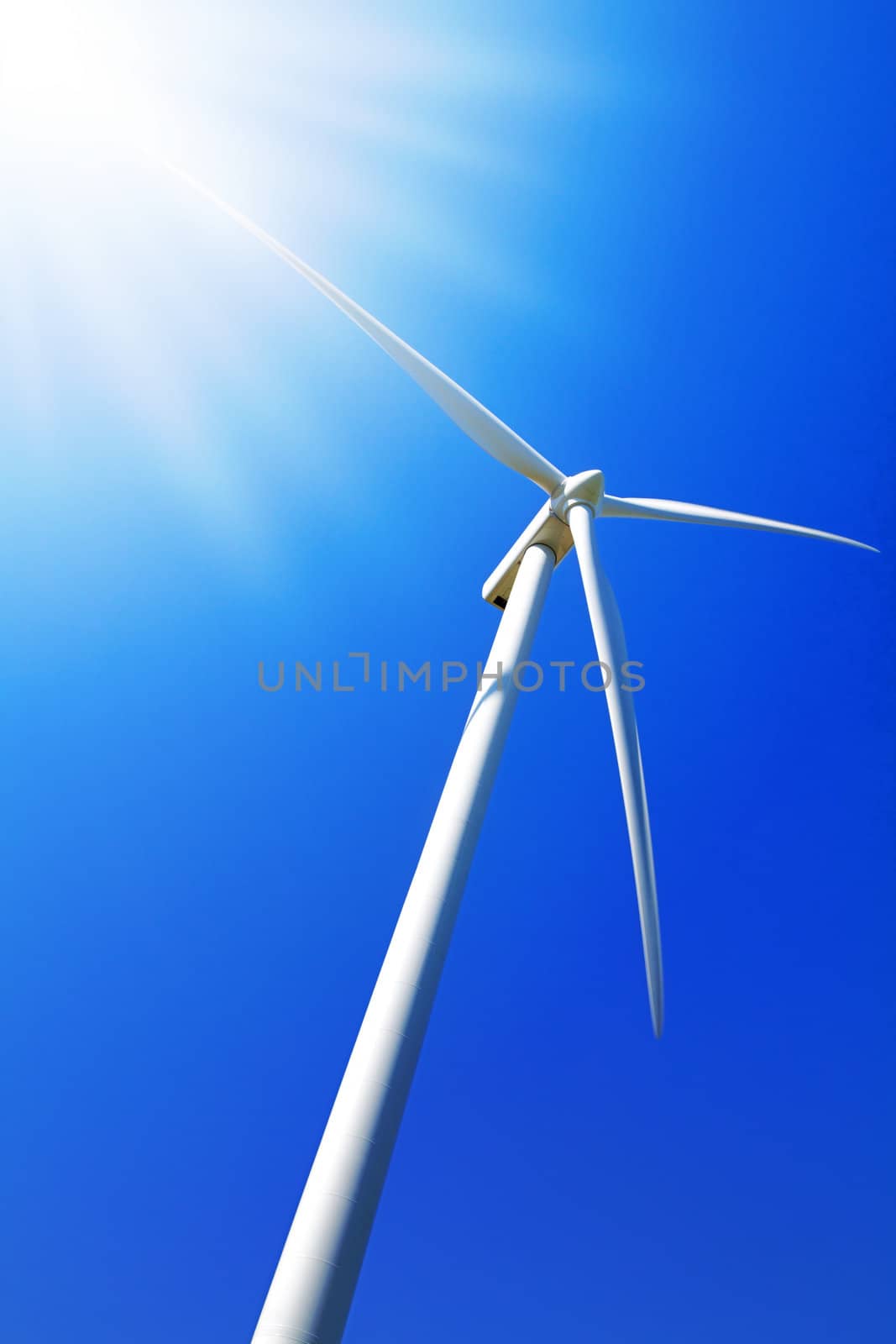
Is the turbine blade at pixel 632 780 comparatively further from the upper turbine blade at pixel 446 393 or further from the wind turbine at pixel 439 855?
the upper turbine blade at pixel 446 393

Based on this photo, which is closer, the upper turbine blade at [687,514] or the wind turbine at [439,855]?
the wind turbine at [439,855]

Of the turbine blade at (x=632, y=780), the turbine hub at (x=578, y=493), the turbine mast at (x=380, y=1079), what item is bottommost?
the turbine mast at (x=380, y=1079)

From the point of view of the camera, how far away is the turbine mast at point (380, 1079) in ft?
25.8

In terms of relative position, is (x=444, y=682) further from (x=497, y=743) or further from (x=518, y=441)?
(x=497, y=743)

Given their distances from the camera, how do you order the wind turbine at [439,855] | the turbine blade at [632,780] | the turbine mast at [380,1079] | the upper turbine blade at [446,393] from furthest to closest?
the upper turbine blade at [446,393] → the turbine blade at [632,780] → the wind turbine at [439,855] → the turbine mast at [380,1079]

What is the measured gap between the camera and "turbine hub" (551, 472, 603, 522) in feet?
59.2

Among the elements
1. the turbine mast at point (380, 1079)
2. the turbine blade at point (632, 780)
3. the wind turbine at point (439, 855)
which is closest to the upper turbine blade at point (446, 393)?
the wind turbine at point (439, 855)

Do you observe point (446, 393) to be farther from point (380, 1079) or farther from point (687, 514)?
point (380, 1079)

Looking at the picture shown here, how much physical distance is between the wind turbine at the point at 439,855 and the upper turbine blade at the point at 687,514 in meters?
0.04

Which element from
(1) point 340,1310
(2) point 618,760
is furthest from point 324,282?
(1) point 340,1310

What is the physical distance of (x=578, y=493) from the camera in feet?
59.2

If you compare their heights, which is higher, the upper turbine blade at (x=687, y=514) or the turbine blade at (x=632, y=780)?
the upper turbine blade at (x=687, y=514)

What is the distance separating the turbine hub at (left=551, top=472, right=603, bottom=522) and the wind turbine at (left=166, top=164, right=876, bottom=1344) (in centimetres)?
3

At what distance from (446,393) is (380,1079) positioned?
1358 centimetres
